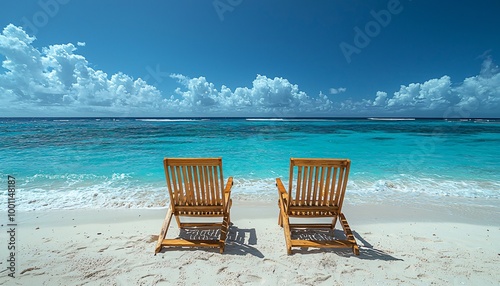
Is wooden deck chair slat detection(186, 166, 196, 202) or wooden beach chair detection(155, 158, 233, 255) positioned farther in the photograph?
wooden deck chair slat detection(186, 166, 196, 202)

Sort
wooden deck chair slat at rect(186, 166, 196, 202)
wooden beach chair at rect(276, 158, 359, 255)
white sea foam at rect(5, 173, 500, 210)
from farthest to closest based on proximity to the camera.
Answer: white sea foam at rect(5, 173, 500, 210)
wooden deck chair slat at rect(186, 166, 196, 202)
wooden beach chair at rect(276, 158, 359, 255)

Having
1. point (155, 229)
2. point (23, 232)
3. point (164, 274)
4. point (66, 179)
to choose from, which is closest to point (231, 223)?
point (155, 229)

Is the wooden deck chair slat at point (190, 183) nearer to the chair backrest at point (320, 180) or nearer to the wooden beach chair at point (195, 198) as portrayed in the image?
the wooden beach chair at point (195, 198)

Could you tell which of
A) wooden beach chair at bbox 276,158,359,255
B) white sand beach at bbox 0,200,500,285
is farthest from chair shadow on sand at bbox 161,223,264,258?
wooden beach chair at bbox 276,158,359,255

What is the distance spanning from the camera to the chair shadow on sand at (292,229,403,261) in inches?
135

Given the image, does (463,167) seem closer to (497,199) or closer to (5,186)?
(497,199)

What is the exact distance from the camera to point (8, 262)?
3.27 meters

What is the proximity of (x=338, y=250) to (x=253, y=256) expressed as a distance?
1385 mm

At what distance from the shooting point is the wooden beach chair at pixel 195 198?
3574 mm

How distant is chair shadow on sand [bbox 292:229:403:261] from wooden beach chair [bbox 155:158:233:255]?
4.62 feet

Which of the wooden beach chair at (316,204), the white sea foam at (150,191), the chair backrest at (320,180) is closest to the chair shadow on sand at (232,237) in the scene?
the wooden beach chair at (316,204)

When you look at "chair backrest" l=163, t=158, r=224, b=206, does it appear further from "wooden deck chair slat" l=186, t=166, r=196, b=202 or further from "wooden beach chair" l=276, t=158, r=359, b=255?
"wooden beach chair" l=276, t=158, r=359, b=255

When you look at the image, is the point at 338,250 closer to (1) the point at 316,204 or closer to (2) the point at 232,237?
(1) the point at 316,204

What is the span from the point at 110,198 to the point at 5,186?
13.4 feet
